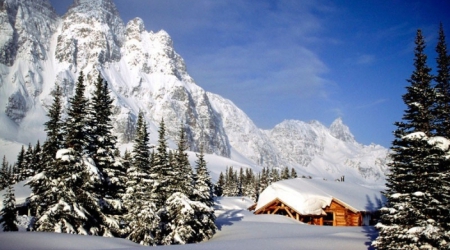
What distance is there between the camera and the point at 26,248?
12703 mm

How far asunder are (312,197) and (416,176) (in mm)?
26985

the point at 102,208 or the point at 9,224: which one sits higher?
the point at 102,208

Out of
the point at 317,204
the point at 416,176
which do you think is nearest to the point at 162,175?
the point at 416,176

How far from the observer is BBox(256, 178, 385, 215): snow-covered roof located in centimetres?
4078

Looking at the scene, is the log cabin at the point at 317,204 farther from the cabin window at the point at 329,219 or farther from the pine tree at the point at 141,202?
the pine tree at the point at 141,202

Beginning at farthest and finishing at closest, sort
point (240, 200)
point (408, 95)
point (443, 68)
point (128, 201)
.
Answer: point (240, 200), point (128, 201), point (443, 68), point (408, 95)

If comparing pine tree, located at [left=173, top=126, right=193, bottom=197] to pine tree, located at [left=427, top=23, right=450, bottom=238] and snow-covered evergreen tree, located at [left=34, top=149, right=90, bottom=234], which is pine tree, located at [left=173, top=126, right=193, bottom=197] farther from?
pine tree, located at [left=427, top=23, right=450, bottom=238]

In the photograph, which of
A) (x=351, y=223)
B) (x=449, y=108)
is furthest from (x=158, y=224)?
(x=351, y=223)

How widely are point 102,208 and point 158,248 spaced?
10336mm

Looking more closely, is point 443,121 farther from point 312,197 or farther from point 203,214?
point 312,197

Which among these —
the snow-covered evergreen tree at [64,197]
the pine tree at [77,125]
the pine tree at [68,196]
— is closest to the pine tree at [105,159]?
the pine tree at [77,125]

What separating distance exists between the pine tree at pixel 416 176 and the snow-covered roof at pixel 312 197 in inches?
982

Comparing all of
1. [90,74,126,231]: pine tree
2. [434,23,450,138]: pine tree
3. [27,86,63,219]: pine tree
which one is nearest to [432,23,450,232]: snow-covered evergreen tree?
[434,23,450,138]: pine tree

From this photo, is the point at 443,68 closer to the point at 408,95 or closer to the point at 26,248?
the point at 408,95
